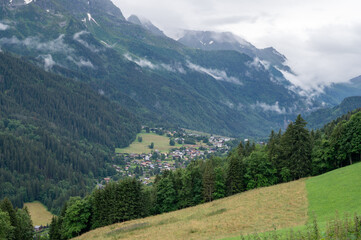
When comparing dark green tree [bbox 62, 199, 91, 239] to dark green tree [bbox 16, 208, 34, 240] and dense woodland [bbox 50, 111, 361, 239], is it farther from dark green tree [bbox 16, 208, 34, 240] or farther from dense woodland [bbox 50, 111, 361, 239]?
dark green tree [bbox 16, 208, 34, 240]

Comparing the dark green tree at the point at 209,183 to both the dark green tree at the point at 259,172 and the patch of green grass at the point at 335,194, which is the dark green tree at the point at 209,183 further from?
the patch of green grass at the point at 335,194

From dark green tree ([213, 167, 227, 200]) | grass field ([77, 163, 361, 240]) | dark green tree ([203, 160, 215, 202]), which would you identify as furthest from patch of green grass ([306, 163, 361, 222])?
dark green tree ([203, 160, 215, 202])

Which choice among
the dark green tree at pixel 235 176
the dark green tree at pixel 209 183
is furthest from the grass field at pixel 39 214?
the dark green tree at pixel 235 176

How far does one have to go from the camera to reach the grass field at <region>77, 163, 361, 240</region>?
119 feet

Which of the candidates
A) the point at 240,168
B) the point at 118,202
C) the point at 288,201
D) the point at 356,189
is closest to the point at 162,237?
the point at 288,201

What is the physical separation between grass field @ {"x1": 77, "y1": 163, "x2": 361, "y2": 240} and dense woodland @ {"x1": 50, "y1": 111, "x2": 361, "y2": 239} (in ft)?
42.8

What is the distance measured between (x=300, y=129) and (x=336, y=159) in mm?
10603

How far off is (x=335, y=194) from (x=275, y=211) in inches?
367

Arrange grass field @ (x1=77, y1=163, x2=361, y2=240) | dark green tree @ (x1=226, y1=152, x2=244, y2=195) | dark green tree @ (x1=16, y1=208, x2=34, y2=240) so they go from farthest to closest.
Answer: dark green tree @ (x1=226, y1=152, x2=244, y2=195) < dark green tree @ (x1=16, y1=208, x2=34, y2=240) < grass field @ (x1=77, y1=163, x2=361, y2=240)

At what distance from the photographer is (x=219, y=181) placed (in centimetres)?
7388

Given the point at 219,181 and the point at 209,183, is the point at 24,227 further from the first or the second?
the point at 219,181

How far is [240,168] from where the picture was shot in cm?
7275

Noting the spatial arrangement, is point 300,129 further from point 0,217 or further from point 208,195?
point 0,217

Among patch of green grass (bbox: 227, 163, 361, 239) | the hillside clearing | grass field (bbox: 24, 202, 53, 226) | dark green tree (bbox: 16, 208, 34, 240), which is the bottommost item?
grass field (bbox: 24, 202, 53, 226)
